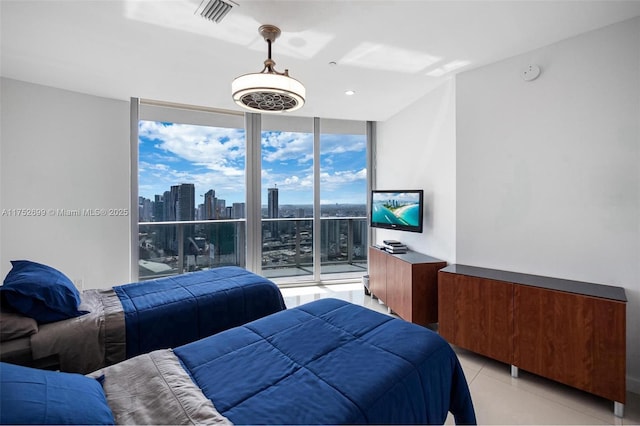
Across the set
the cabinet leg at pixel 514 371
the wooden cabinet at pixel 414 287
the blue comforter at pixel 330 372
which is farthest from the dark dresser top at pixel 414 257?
the blue comforter at pixel 330 372

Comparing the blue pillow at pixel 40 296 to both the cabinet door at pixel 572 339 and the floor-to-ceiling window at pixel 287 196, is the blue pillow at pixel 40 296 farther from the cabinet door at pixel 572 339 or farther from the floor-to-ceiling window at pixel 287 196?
the cabinet door at pixel 572 339

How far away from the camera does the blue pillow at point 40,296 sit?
173 cm

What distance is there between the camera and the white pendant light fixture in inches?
83.3

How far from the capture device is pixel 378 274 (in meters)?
3.98

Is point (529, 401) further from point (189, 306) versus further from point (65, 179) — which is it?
point (65, 179)

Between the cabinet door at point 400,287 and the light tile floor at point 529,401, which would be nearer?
the light tile floor at point 529,401

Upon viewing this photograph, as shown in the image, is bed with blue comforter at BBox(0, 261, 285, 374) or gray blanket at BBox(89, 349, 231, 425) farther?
bed with blue comforter at BBox(0, 261, 285, 374)

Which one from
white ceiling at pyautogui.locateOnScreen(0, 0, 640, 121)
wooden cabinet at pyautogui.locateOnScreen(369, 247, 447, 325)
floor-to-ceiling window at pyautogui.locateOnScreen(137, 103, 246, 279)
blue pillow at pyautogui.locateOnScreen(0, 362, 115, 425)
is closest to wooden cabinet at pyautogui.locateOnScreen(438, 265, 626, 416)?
wooden cabinet at pyautogui.locateOnScreen(369, 247, 447, 325)

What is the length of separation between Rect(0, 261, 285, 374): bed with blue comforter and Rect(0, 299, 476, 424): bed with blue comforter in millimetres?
620

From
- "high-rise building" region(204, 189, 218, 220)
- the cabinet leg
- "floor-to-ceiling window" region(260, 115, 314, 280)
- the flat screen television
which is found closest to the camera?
the cabinet leg

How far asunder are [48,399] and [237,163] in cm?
390

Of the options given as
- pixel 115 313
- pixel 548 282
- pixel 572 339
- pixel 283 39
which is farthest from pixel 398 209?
pixel 115 313

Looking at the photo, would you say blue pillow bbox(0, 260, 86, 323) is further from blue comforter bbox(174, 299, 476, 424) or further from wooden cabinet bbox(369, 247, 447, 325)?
wooden cabinet bbox(369, 247, 447, 325)

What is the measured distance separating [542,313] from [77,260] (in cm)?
468
